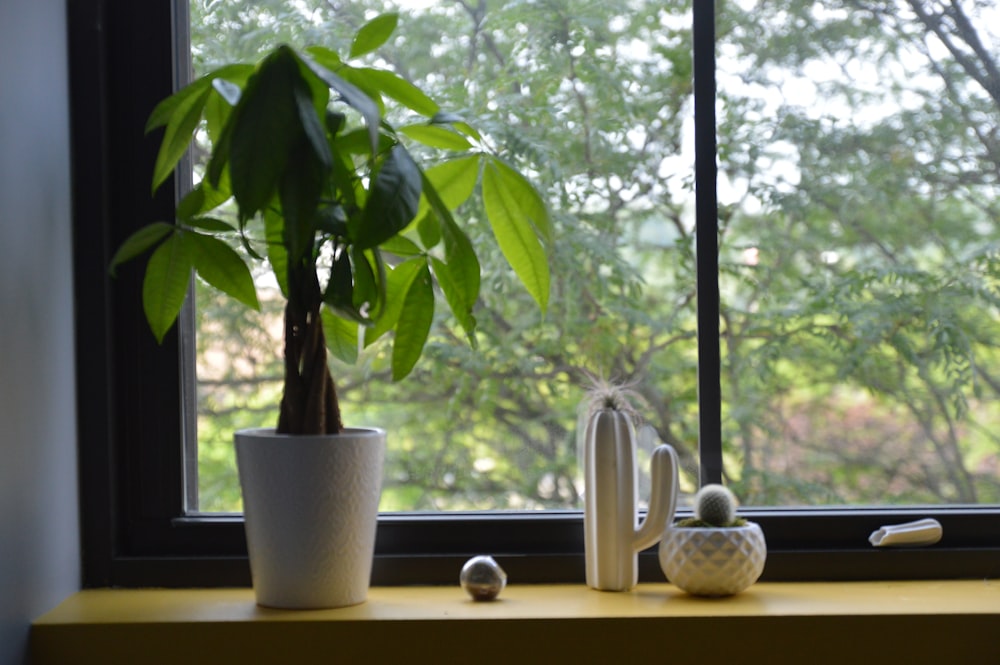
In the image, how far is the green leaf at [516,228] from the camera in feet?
4.25

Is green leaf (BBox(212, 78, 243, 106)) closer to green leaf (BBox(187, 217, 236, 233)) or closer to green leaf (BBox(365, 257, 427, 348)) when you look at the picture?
green leaf (BBox(187, 217, 236, 233))

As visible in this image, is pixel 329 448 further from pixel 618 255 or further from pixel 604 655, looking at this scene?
pixel 618 255

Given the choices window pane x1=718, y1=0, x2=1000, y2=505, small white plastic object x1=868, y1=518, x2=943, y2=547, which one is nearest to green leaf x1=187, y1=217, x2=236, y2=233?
small white plastic object x1=868, y1=518, x2=943, y2=547

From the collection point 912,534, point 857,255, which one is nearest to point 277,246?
point 912,534

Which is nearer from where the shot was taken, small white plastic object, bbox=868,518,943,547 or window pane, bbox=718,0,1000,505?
small white plastic object, bbox=868,518,943,547

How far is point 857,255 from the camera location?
247cm

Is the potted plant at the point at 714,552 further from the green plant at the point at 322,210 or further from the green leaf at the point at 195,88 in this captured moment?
the green leaf at the point at 195,88

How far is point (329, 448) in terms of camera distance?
1218 millimetres

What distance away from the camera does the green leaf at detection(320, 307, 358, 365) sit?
51.2 inches

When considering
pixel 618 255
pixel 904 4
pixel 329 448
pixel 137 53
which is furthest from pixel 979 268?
pixel 137 53

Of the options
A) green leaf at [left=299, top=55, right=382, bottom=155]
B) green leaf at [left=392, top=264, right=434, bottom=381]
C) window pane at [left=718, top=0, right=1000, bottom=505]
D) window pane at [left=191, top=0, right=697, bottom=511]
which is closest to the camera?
green leaf at [left=299, top=55, right=382, bottom=155]

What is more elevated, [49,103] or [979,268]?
[49,103]

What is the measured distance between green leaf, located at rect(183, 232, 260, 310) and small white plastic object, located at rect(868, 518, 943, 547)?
95 centimetres

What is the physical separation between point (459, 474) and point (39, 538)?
105 centimetres
